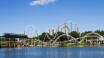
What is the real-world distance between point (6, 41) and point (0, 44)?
6024mm

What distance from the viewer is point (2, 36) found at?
652ft

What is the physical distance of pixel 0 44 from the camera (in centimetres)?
19625

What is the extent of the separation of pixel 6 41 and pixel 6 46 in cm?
446

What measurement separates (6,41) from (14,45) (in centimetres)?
879

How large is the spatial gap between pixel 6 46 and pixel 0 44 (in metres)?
5.55

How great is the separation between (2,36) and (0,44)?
7383mm

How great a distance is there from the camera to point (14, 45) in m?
196

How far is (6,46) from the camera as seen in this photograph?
198 m

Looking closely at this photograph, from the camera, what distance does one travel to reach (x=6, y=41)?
654 ft

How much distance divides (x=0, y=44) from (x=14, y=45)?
12.2 metres

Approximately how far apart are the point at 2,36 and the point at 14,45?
13637mm

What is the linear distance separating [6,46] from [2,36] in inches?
374
